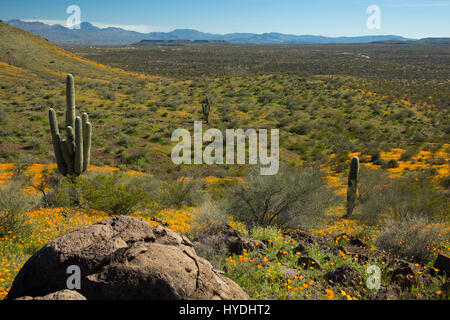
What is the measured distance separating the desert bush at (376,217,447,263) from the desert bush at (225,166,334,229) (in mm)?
2358

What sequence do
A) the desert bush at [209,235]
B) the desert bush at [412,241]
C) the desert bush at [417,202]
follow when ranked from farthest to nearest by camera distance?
the desert bush at [417,202]
the desert bush at [412,241]
the desert bush at [209,235]

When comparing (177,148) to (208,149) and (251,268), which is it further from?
(251,268)

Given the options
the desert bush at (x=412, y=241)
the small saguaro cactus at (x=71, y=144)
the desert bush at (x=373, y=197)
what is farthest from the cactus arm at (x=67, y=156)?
the desert bush at (x=373, y=197)

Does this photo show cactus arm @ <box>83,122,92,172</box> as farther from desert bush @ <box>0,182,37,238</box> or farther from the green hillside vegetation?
the green hillside vegetation

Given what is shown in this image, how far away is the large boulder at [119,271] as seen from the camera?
340 cm

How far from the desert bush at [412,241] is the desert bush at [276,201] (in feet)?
7.74

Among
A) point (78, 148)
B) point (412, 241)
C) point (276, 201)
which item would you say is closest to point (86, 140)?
point (78, 148)

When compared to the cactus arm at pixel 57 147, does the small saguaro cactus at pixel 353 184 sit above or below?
below

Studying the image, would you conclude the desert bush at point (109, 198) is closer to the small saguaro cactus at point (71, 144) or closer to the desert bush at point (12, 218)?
the small saguaro cactus at point (71, 144)

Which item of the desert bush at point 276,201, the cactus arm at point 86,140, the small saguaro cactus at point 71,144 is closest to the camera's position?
the desert bush at point 276,201

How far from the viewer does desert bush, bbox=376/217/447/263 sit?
623cm

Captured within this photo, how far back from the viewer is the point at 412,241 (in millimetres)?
6406

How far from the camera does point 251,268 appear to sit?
4691 millimetres
